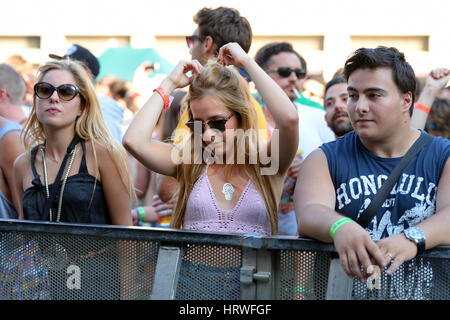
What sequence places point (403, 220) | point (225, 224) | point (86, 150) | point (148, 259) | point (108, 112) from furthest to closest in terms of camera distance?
point (108, 112) → point (86, 150) → point (225, 224) → point (403, 220) → point (148, 259)

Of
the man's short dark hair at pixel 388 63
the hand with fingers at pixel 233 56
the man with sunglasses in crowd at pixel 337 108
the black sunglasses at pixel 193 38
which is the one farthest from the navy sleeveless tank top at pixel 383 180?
the man with sunglasses in crowd at pixel 337 108

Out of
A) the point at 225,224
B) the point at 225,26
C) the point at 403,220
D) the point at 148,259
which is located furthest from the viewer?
the point at 225,26

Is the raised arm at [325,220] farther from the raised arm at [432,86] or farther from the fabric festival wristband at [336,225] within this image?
the raised arm at [432,86]

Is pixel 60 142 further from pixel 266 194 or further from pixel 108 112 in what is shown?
pixel 108 112

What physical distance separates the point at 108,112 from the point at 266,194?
8.45 feet

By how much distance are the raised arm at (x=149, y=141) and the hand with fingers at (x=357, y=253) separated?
4.33 ft

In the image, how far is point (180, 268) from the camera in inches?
85.7

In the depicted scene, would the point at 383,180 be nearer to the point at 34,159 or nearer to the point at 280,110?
the point at 280,110

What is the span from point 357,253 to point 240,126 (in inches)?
50.0

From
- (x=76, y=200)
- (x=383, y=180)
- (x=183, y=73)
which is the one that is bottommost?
(x=76, y=200)

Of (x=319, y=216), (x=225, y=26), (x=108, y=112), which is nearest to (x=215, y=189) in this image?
(x=319, y=216)

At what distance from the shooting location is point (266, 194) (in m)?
3.06

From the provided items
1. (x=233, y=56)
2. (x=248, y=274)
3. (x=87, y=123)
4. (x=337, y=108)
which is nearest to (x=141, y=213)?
(x=87, y=123)

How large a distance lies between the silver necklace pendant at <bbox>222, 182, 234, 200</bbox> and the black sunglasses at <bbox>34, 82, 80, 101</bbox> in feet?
3.36
